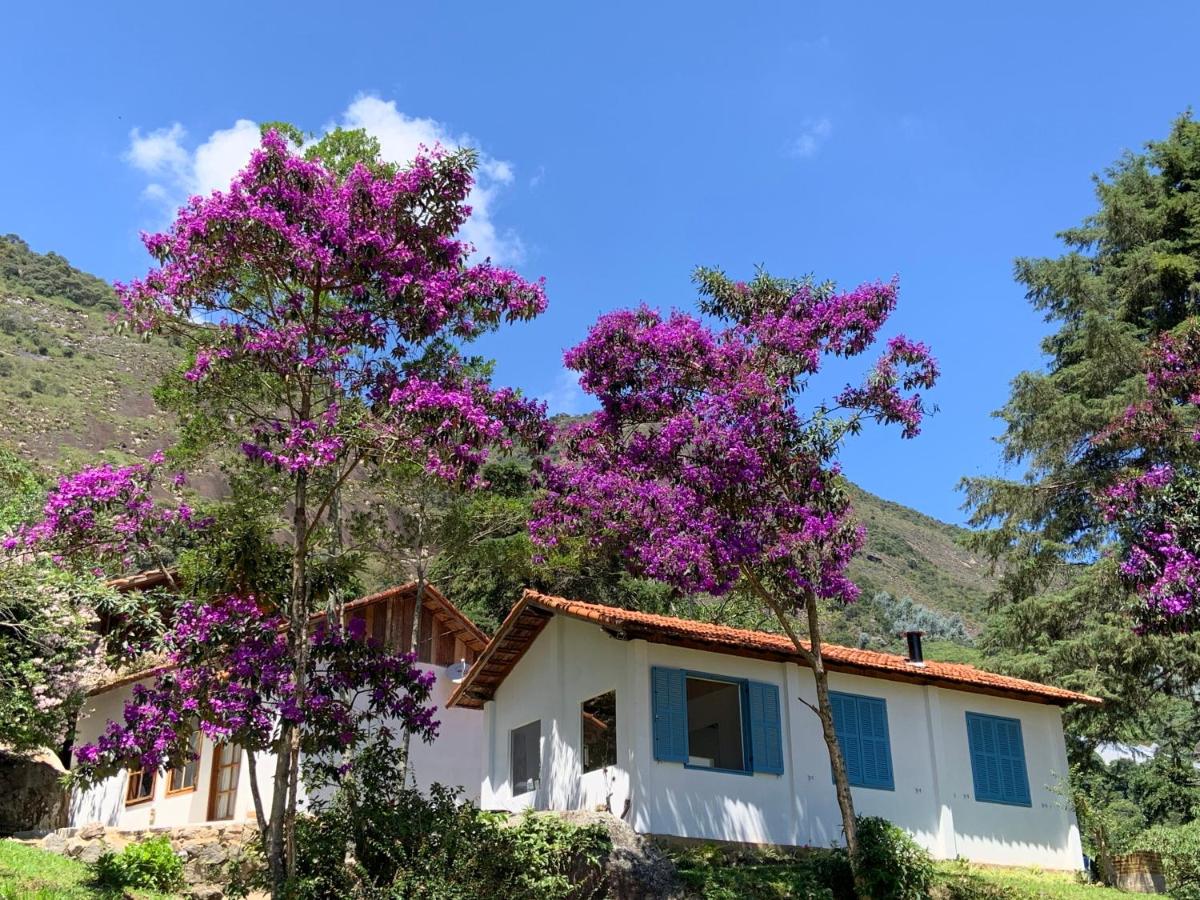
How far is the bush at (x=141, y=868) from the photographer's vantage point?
45.0 feet

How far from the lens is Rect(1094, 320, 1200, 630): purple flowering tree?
12625mm

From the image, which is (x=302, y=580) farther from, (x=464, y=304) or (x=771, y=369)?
(x=771, y=369)

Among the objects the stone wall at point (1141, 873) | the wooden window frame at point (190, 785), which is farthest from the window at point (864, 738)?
the wooden window frame at point (190, 785)

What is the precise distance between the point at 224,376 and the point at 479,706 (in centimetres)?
1117

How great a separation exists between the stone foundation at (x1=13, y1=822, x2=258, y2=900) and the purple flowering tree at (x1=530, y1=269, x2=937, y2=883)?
6.69 meters

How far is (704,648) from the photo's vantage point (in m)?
16.7

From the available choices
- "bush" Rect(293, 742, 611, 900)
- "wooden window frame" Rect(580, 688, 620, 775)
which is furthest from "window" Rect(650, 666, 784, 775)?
"bush" Rect(293, 742, 611, 900)

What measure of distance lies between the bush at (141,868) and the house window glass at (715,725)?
7.50m

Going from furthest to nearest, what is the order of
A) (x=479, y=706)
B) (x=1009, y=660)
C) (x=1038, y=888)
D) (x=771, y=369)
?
(x=1009, y=660) < (x=479, y=706) < (x=1038, y=888) < (x=771, y=369)

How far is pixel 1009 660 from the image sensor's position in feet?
81.6

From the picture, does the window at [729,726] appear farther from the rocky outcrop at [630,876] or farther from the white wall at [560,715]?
the rocky outcrop at [630,876]

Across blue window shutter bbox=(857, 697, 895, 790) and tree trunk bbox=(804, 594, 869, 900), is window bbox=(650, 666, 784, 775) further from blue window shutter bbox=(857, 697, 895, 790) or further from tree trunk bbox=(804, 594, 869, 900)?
tree trunk bbox=(804, 594, 869, 900)

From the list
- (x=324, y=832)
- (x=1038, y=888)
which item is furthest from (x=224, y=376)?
(x=1038, y=888)

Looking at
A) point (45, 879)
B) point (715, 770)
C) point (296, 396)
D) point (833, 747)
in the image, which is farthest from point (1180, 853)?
point (45, 879)
